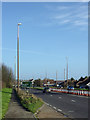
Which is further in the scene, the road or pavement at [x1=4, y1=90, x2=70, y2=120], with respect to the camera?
the road

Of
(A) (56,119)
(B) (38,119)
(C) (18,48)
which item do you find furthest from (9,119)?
(C) (18,48)

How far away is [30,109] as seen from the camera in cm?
1794

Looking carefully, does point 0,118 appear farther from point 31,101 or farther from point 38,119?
point 31,101

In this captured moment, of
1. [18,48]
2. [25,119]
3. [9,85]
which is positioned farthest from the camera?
[9,85]

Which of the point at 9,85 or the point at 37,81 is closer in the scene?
the point at 9,85

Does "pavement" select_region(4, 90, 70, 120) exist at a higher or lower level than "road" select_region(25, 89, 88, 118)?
higher

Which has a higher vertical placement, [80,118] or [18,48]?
[18,48]

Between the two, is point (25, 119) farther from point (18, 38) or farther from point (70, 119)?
point (18, 38)

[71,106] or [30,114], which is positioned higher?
[30,114]

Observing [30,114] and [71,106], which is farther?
[71,106]

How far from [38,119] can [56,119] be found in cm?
94

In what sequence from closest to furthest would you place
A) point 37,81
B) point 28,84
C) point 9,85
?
point 28,84
point 9,85
point 37,81

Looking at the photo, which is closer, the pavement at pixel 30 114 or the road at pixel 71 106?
the pavement at pixel 30 114

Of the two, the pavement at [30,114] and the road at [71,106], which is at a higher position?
the pavement at [30,114]
